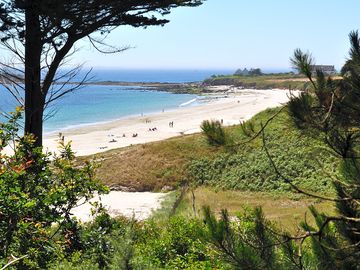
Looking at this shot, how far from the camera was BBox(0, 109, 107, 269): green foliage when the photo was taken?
3.42 metres

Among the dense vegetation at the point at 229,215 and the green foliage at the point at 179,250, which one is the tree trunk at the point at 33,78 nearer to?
the dense vegetation at the point at 229,215

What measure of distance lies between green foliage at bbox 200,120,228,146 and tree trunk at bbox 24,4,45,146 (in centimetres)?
407

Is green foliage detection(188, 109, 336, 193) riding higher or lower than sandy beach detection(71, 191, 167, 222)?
higher

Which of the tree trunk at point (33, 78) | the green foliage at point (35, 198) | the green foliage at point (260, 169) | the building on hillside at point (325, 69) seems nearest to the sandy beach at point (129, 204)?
the green foliage at point (260, 169)

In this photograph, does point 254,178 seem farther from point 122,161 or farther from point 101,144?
point 101,144

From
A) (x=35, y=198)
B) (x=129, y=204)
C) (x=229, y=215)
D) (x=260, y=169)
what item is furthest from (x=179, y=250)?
(x=260, y=169)

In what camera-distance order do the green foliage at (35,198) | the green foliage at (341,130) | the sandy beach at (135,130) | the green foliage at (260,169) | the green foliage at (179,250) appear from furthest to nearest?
1. the sandy beach at (135,130)
2. the green foliage at (260,169)
3. the green foliage at (179,250)
4. the green foliage at (35,198)
5. the green foliage at (341,130)

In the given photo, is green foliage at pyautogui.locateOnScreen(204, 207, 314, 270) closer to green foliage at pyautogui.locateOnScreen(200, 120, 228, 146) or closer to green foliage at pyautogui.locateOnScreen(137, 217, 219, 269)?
green foliage at pyautogui.locateOnScreen(200, 120, 228, 146)

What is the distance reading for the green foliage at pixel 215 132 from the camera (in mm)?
2949

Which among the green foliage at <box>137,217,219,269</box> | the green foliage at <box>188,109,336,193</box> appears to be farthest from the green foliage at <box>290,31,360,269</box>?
the green foliage at <box>188,109,336,193</box>

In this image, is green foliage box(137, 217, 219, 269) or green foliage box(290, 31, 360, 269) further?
green foliage box(137, 217, 219, 269)

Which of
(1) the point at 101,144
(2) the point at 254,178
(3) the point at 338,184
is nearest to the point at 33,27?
(3) the point at 338,184

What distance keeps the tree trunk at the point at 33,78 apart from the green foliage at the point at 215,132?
4.07 metres

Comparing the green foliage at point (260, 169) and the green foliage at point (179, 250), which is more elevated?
the green foliage at point (179, 250)
